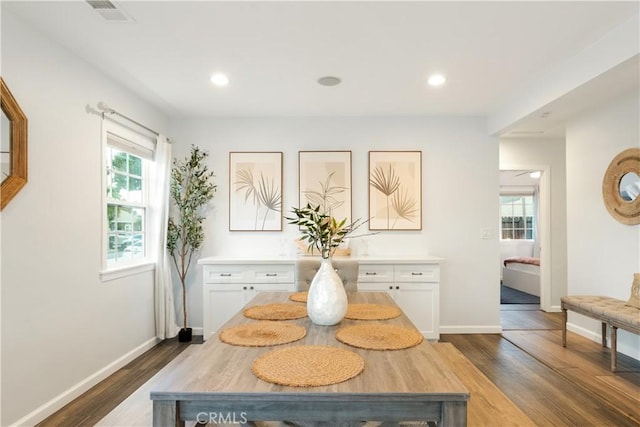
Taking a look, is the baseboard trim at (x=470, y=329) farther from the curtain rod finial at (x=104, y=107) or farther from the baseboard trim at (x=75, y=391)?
the curtain rod finial at (x=104, y=107)

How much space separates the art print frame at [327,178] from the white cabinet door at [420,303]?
100 cm

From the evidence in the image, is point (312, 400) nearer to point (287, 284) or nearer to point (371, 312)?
point (371, 312)

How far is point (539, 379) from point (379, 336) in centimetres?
208

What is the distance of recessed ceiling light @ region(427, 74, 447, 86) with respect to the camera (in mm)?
2984

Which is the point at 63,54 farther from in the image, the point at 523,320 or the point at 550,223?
the point at 550,223

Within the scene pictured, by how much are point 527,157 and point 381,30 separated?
3793mm

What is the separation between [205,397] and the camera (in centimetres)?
111

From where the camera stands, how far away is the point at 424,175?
4.16m

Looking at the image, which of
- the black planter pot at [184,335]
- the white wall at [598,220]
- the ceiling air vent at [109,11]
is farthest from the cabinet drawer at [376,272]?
the ceiling air vent at [109,11]

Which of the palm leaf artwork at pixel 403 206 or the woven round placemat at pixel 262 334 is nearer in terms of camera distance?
the woven round placemat at pixel 262 334

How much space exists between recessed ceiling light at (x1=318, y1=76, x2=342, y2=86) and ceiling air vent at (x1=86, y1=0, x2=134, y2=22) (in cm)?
148

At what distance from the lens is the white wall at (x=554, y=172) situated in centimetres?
498

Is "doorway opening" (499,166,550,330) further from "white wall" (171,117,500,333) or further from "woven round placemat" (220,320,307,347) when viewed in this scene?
"woven round placemat" (220,320,307,347)

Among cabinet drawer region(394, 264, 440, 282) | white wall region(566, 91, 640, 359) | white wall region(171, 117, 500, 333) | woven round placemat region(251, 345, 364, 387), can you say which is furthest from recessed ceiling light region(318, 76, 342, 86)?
white wall region(566, 91, 640, 359)
